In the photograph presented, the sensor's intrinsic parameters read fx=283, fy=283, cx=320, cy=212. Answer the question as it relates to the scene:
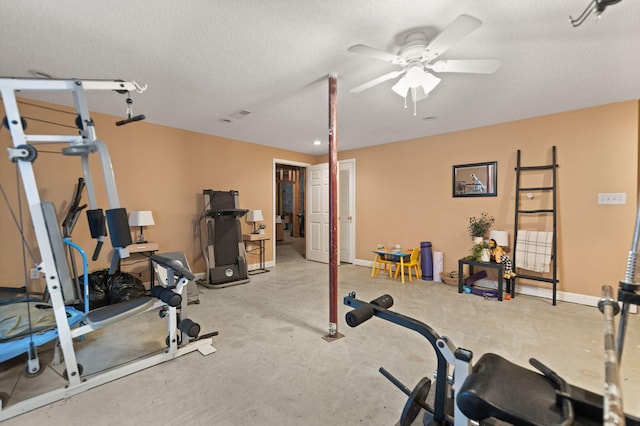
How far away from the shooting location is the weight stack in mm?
4777

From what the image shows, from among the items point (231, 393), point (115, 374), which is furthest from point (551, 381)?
point (115, 374)

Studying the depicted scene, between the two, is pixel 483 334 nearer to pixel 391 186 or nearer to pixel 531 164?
pixel 531 164

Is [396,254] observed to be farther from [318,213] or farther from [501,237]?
[318,213]

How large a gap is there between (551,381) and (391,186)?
451cm

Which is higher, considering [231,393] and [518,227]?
[518,227]

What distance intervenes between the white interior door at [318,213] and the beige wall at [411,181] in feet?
2.36

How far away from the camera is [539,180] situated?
3.87 meters

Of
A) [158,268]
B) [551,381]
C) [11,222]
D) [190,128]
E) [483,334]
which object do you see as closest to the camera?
[551,381]

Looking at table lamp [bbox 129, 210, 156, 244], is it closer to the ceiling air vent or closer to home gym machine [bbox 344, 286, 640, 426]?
the ceiling air vent

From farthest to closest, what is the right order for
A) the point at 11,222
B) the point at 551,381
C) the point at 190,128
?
1. the point at 190,128
2. the point at 11,222
3. the point at 551,381

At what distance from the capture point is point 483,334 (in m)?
2.73

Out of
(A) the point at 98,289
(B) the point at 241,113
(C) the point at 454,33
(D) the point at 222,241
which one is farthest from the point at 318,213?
(C) the point at 454,33

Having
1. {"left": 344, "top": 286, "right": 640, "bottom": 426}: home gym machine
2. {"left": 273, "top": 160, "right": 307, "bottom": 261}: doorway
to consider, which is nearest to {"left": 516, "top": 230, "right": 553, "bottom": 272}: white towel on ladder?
{"left": 344, "top": 286, "right": 640, "bottom": 426}: home gym machine

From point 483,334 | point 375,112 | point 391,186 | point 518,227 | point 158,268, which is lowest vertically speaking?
point 483,334
